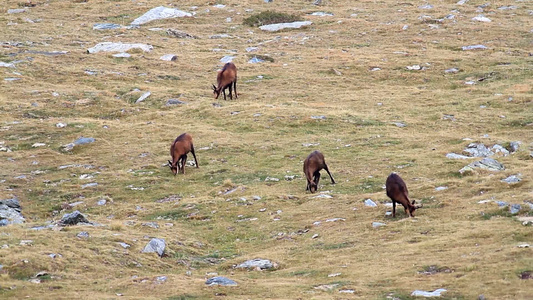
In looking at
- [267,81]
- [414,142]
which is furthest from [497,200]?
[267,81]

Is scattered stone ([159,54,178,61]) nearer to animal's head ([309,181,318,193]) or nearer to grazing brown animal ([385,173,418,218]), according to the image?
animal's head ([309,181,318,193])

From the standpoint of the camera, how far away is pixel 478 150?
26.7 meters

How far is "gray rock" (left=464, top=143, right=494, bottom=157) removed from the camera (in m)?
26.3

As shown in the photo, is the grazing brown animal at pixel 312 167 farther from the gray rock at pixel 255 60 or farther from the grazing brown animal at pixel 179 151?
the gray rock at pixel 255 60

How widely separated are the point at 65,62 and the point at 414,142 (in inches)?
893

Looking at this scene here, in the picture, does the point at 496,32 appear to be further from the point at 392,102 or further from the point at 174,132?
the point at 174,132

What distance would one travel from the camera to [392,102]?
36812 mm

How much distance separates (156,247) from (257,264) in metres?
2.54

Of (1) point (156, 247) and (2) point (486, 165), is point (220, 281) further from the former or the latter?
(2) point (486, 165)

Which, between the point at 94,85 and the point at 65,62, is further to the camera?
the point at 65,62

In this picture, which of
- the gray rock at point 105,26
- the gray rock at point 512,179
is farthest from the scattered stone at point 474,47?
the gray rock at point 512,179

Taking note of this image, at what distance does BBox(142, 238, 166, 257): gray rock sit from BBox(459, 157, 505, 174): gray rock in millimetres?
9944

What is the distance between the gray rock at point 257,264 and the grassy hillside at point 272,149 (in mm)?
272

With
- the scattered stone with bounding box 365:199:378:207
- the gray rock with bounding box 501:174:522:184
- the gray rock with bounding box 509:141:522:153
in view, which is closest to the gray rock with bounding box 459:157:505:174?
the gray rock with bounding box 501:174:522:184
